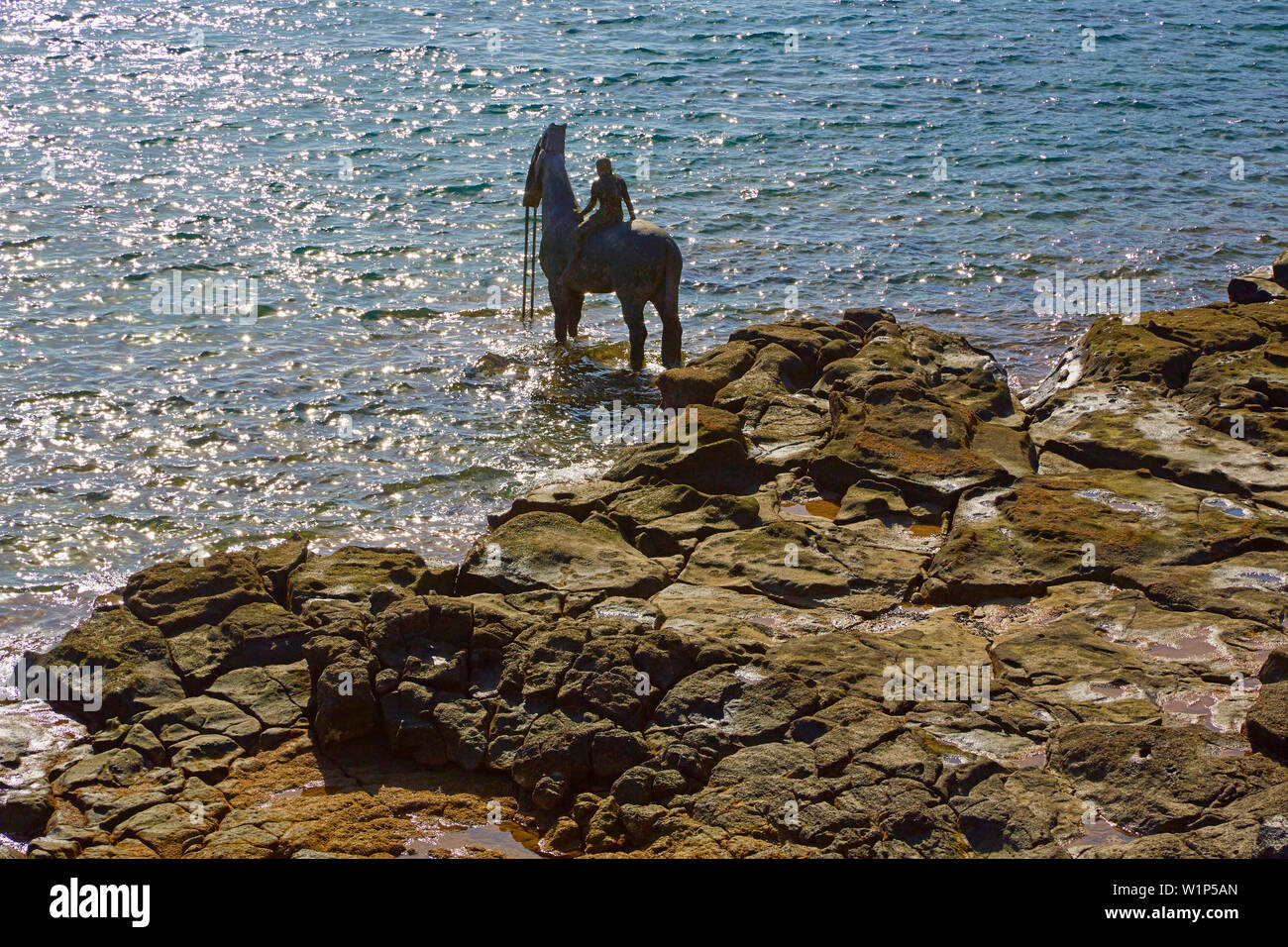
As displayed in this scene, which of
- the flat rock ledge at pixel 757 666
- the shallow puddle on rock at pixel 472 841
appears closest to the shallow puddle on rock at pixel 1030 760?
the flat rock ledge at pixel 757 666

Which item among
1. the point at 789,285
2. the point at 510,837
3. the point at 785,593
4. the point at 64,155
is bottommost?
the point at 510,837

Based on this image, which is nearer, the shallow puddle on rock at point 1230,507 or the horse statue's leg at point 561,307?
the shallow puddle on rock at point 1230,507

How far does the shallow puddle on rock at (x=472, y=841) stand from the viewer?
7.07 m

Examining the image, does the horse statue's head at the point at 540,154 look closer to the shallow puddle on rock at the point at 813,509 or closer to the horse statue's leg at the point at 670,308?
the horse statue's leg at the point at 670,308

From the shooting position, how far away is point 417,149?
79.2 ft

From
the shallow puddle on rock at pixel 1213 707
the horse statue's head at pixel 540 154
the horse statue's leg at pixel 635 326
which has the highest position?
the horse statue's head at pixel 540 154

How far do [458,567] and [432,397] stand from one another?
5073 mm

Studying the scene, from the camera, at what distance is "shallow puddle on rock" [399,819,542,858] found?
7.07 meters

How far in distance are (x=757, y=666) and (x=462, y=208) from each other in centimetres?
1467

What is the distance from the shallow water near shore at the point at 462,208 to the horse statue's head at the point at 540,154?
1.62 meters

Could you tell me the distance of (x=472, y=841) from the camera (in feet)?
23.6

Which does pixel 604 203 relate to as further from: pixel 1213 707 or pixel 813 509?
pixel 1213 707

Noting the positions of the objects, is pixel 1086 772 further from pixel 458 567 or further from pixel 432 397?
pixel 432 397

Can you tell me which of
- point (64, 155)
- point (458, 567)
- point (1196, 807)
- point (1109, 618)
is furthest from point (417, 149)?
point (1196, 807)
